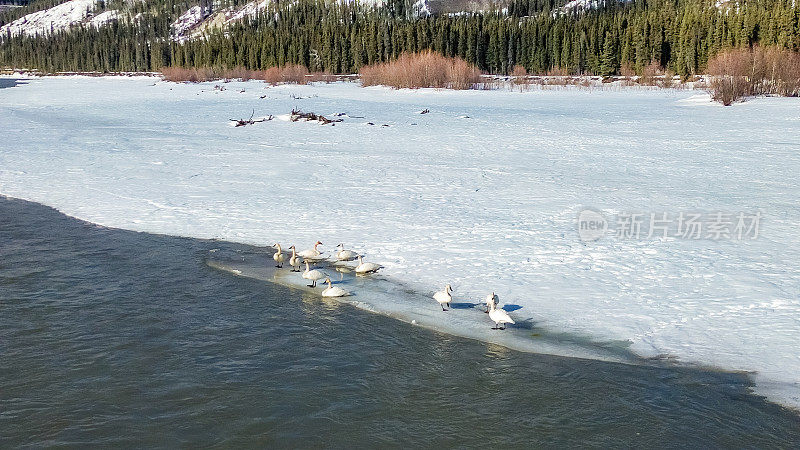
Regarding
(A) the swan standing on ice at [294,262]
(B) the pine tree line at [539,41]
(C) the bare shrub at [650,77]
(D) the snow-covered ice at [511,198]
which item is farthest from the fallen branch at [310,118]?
(B) the pine tree line at [539,41]

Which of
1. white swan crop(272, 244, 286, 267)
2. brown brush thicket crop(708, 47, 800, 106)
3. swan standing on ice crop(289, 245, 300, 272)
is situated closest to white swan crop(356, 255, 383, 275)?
swan standing on ice crop(289, 245, 300, 272)

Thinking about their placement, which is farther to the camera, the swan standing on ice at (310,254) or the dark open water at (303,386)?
the swan standing on ice at (310,254)

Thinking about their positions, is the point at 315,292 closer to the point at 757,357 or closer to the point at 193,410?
the point at 193,410

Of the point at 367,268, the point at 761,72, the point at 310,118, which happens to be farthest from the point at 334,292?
the point at 761,72

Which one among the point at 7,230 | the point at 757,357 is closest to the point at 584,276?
the point at 757,357

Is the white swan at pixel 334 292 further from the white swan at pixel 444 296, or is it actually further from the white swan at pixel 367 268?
the white swan at pixel 444 296

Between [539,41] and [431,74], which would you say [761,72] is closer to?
[431,74]

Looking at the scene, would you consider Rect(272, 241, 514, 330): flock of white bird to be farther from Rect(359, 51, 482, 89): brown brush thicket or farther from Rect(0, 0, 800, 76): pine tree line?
Rect(0, 0, 800, 76): pine tree line

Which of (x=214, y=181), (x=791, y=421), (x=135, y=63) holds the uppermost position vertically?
(x=135, y=63)
